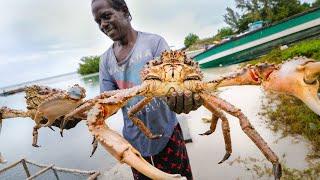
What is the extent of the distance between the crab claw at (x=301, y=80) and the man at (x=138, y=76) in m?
1.20

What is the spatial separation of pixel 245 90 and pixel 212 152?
17.8ft

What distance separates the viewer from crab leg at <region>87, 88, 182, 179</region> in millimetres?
1792

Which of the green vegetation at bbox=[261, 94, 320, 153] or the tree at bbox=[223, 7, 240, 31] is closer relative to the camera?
the green vegetation at bbox=[261, 94, 320, 153]

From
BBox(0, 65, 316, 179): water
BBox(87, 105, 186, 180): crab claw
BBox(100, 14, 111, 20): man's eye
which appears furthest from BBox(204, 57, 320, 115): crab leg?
BBox(100, 14, 111, 20): man's eye

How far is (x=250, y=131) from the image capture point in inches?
95.4

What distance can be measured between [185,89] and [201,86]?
0.13 metres

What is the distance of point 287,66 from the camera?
224 cm

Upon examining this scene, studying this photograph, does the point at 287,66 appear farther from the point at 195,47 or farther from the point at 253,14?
the point at 195,47

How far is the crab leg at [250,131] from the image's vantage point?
7.43 feet

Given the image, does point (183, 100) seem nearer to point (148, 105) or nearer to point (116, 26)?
point (148, 105)

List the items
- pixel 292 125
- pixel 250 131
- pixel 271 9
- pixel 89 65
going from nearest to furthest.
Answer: pixel 250 131 < pixel 292 125 < pixel 271 9 < pixel 89 65

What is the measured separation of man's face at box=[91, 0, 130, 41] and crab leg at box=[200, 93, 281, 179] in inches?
44.1

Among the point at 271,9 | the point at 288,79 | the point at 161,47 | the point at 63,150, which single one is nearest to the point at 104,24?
the point at 161,47

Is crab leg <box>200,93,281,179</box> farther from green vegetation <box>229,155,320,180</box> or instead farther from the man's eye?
green vegetation <box>229,155,320,180</box>
